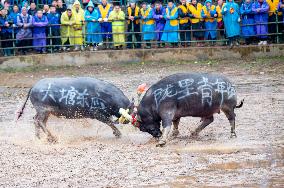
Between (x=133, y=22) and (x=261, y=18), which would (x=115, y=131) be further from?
(x=261, y=18)

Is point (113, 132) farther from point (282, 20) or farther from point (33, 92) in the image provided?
point (282, 20)

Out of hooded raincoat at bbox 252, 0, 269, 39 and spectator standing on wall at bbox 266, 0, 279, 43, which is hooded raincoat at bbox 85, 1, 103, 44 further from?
spectator standing on wall at bbox 266, 0, 279, 43

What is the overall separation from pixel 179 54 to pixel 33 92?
847 centimetres

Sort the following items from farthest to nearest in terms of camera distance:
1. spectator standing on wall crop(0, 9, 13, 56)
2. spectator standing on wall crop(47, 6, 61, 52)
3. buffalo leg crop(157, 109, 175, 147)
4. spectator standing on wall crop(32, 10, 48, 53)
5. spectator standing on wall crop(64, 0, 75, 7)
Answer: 1. spectator standing on wall crop(64, 0, 75, 7)
2. spectator standing on wall crop(47, 6, 61, 52)
3. spectator standing on wall crop(32, 10, 48, 53)
4. spectator standing on wall crop(0, 9, 13, 56)
5. buffalo leg crop(157, 109, 175, 147)

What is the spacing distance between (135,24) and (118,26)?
1.65 feet

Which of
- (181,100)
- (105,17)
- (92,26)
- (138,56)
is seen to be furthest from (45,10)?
(181,100)

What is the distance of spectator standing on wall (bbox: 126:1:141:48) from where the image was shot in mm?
22250

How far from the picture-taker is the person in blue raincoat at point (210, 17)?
22.0 metres

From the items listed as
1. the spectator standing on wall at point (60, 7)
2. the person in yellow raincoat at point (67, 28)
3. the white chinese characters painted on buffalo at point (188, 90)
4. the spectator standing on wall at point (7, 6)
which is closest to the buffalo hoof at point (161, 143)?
the white chinese characters painted on buffalo at point (188, 90)

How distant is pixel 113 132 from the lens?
555 inches

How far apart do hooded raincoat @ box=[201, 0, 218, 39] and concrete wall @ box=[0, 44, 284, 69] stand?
609 mm

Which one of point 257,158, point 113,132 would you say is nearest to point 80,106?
point 113,132

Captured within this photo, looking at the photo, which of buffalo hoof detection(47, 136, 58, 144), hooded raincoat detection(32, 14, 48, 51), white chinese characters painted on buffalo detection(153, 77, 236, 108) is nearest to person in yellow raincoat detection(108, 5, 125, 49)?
hooded raincoat detection(32, 14, 48, 51)

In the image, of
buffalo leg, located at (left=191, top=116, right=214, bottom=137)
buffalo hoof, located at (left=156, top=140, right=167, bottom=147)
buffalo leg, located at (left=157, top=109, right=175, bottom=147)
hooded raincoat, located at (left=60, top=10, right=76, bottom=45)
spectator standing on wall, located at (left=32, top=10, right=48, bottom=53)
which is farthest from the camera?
hooded raincoat, located at (left=60, top=10, right=76, bottom=45)
